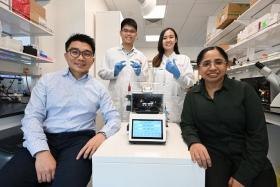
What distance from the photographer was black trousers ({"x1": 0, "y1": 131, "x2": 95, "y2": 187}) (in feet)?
3.34

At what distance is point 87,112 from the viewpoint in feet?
4.42

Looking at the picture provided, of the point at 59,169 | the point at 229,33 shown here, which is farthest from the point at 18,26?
the point at 229,33

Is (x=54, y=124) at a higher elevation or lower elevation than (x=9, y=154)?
higher

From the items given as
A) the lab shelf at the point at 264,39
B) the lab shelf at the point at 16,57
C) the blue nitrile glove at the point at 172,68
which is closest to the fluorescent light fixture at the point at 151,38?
the lab shelf at the point at 264,39

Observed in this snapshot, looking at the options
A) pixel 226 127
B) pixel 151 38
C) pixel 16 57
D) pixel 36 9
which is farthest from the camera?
pixel 151 38

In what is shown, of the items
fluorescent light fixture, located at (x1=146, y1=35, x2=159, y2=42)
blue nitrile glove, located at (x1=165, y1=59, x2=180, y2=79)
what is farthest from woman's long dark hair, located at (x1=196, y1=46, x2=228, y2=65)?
fluorescent light fixture, located at (x1=146, y1=35, x2=159, y2=42)

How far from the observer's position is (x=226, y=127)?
47.3 inches

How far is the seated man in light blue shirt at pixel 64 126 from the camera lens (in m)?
1.07

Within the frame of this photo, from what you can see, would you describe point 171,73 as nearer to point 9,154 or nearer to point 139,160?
point 139,160

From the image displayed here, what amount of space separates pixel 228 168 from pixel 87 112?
83 cm

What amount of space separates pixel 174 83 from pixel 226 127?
0.94 metres

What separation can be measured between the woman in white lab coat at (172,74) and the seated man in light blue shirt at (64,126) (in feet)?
2.58

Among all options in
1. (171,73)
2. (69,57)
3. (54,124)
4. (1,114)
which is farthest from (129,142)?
(171,73)

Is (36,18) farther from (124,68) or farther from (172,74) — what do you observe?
(172,74)
